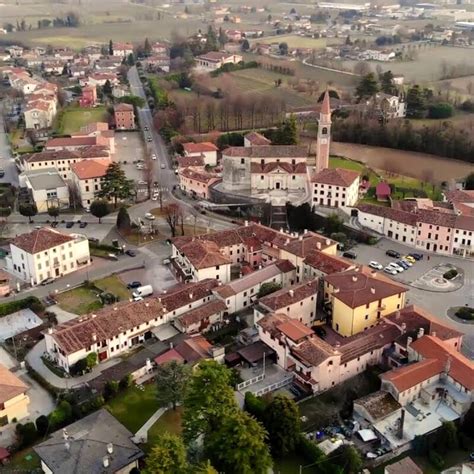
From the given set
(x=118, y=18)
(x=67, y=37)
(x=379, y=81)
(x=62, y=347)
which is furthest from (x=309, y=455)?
(x=118, y=18)

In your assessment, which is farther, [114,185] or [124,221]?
[114,185]

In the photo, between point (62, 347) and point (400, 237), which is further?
point (400, 237)

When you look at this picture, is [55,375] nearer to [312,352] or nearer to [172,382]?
[172,382]

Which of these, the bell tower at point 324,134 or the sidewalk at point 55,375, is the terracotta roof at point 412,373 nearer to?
the sidewalk at point 55,375

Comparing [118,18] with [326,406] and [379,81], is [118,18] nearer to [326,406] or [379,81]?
[379,81]

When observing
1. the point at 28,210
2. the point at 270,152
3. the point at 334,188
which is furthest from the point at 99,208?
the point at 334,188

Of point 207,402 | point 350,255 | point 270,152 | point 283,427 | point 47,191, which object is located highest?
point 270,152
